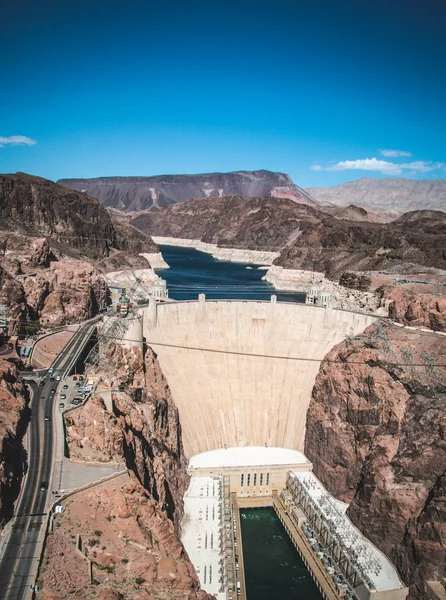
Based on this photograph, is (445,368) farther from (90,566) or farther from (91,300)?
(91,300)

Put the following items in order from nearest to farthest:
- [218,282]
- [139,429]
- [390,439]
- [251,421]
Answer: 1. [139,429]
2. [390,439]
3. [251,421]
4. [218,282]

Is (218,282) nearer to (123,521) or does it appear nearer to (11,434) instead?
(11,434)

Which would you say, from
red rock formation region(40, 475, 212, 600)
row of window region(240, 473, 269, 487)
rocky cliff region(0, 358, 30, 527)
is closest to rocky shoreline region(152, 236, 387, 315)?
row of window region(240, 473, 269, 487)

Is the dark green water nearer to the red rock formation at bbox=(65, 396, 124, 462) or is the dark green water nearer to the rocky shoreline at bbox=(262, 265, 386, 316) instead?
the red rock formation at bbox=(65, 396, 124, 462)

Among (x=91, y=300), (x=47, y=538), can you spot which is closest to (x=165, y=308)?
(x=91, y=300)

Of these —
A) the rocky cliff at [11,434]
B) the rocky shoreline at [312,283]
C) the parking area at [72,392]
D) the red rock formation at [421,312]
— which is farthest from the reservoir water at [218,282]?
the rocky cliff at [11,434]

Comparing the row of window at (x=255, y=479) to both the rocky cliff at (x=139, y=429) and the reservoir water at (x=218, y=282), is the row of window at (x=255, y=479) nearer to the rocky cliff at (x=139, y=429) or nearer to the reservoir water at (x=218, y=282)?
the rocky cliff at (x=139, y=429)

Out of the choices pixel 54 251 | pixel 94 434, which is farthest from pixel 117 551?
pixel 54 251
